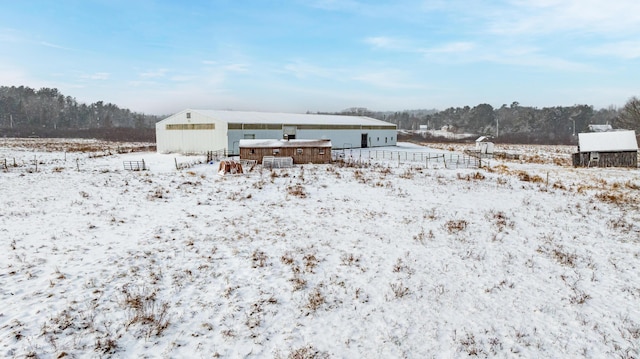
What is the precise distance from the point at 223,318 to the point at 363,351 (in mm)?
3328

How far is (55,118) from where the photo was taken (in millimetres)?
132500

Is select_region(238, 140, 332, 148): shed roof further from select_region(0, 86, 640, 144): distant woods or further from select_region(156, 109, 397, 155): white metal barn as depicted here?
select_region(0, 86, 640, 144): distant woods

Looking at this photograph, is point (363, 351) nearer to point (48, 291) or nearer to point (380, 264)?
point (380, 264)

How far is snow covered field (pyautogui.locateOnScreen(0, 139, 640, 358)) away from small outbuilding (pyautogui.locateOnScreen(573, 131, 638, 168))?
71.6 ft

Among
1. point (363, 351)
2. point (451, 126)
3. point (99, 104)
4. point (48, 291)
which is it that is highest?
point (99, 104)

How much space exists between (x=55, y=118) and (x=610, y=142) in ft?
520

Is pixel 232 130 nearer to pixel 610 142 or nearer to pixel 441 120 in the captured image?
pixel 610 142

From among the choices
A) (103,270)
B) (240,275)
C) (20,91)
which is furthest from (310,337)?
(20,91)

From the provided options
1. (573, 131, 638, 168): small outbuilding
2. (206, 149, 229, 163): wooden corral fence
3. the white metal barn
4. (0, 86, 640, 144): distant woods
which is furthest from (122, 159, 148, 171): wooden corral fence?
(0, 86, 640, 144): distant woods

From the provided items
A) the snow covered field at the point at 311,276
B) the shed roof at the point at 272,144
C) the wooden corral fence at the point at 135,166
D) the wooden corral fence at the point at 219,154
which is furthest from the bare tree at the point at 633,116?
the wooden corral fence at the point at 135,166

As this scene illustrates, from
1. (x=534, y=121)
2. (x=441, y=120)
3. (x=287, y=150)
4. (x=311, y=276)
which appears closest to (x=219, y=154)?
(x=287, y=150)

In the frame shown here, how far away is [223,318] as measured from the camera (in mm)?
8625

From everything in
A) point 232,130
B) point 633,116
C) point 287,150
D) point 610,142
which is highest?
point 633,116

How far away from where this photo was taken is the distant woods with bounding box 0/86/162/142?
103 m
